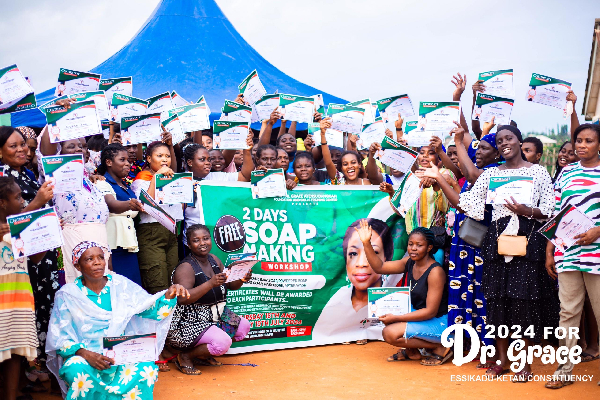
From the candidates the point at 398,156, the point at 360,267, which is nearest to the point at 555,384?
the point at 360,267

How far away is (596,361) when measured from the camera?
20.9 feet

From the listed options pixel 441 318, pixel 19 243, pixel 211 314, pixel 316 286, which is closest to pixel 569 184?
pixel 441 318

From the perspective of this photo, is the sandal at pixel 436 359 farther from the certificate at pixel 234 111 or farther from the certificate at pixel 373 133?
the certificate at pixel 234 111

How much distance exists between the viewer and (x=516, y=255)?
18.5 feet

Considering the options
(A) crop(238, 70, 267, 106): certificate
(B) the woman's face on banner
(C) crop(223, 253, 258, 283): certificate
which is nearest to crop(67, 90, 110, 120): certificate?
(C) crop(223, 253, 258, 283): certificate

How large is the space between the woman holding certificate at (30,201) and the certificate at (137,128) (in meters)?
1.53

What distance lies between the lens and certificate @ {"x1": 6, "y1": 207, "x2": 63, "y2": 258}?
175 inches

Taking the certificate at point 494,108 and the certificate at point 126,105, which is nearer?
the certificate at point 494,108

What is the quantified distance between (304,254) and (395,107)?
2.40m

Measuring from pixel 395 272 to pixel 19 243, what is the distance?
13.0 feet

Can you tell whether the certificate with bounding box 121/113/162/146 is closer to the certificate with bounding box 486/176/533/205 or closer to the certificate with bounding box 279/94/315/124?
the certificate with bounding box 279/94/315/124

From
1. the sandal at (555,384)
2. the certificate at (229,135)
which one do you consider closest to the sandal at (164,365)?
the certificate at (229,135)

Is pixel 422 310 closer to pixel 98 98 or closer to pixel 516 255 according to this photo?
pixel 516 255

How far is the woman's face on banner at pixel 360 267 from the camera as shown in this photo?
7207 millimetres
